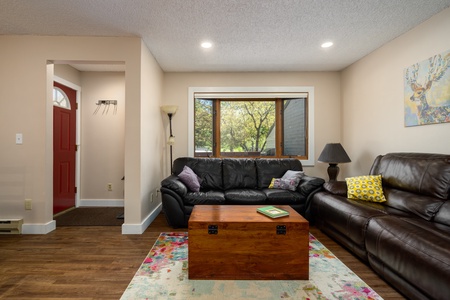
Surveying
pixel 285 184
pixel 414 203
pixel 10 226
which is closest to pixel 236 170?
pixel 285 184

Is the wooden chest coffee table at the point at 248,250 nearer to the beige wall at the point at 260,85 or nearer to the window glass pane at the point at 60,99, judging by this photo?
the beige wall at the point at 260,85

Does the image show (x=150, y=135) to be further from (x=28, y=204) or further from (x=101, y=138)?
(x=28, y=204)

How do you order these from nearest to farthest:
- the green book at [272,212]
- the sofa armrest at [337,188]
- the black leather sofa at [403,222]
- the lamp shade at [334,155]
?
the black leather sofa at [403,222], the green book at [272,212], the sofa armrest at [337,188], the lamp shade at [334,155]

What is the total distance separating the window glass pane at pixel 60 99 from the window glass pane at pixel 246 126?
9.00 feet

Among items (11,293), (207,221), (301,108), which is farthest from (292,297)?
(301,108)

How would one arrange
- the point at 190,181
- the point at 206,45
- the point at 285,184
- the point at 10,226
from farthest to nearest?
the point at 285,184 < the point at 190,181 < the point at 206,45 < the point at 10,226

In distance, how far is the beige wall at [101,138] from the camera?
13.2 ft

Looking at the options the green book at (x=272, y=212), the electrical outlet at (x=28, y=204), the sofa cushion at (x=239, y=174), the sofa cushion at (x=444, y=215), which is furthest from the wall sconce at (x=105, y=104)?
the sofa cushion at (x=444, y=215)

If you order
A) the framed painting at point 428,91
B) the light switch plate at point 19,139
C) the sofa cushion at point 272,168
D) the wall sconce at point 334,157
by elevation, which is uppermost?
the framed painting at point 428,91

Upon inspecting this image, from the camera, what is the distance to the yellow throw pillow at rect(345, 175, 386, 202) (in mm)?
2416

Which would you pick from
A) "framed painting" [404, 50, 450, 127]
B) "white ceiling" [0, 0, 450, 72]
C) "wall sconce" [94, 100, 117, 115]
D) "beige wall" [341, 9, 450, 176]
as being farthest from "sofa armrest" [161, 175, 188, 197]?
"framed painting" [404, 50, 450, 127]

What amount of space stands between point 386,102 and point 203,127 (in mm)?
2919

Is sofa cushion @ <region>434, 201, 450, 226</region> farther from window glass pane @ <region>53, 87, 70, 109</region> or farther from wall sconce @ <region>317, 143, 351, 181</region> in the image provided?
window glass pane @ <region>53, 87, 70, 109</region>

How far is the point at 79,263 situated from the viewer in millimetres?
2043
